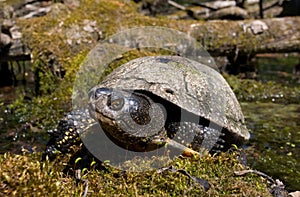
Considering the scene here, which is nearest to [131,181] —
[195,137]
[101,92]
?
[101,92]

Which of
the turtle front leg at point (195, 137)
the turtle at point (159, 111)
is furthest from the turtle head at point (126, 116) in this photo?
the turtle front leg at point (195, 137)

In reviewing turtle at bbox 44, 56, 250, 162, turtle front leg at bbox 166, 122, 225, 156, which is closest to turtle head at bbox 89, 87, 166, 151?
turtle at bbox 44, 56, 250, 162

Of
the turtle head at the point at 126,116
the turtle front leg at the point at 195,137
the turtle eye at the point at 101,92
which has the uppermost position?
the turtle eye at the point at 101,92

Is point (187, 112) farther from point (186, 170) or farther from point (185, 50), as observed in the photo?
point (185, 50)

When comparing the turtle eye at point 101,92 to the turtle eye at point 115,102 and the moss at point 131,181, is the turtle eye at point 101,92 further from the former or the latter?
the moss at point 131,181

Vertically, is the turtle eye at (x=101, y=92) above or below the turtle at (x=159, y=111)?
above

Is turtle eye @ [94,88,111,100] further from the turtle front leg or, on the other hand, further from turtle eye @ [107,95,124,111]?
the turtle front leg
